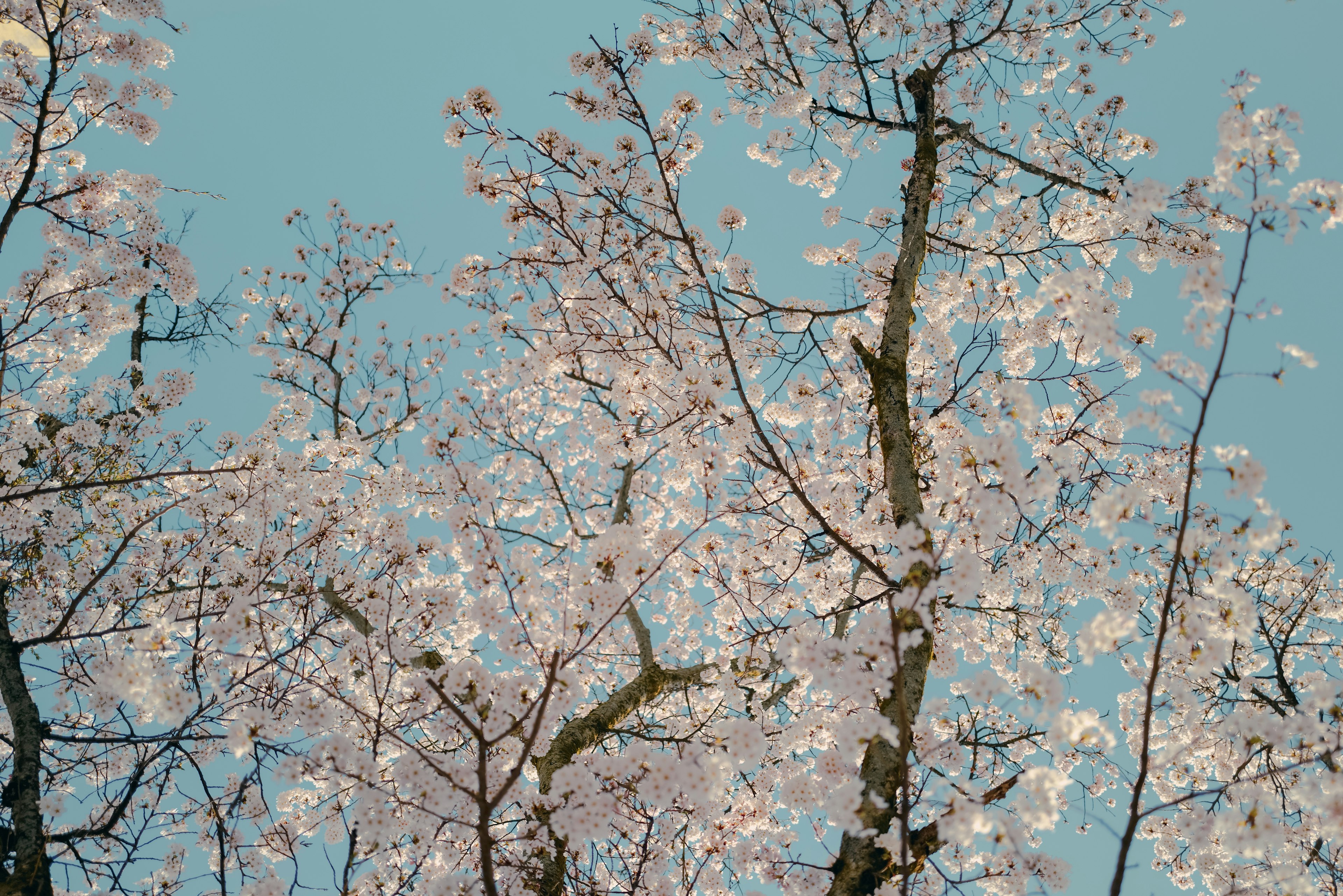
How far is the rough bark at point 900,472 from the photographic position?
2.70 m

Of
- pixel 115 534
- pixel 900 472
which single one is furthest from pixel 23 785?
pixel 900 472

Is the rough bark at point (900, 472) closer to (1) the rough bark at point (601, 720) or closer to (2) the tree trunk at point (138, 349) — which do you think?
(1) the rough bark at point (601, 720)

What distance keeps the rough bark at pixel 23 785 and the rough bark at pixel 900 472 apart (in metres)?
3.77

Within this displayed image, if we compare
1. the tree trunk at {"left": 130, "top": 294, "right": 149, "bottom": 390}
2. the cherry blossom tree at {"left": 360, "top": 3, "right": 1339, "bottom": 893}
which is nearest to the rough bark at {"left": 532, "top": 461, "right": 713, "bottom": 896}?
the cherry blossom tree at {"left": 360, "top": 3, "right": 1339, "bottom": 893}

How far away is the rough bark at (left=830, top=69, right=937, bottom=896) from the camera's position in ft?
8.87

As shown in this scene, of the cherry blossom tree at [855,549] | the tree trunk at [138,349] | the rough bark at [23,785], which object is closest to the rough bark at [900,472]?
the cherry blossom tree at [855,549]

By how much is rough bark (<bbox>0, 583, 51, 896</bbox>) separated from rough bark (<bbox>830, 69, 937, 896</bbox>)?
3.77m

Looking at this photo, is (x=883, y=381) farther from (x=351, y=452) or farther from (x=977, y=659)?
(x=351, y=452)

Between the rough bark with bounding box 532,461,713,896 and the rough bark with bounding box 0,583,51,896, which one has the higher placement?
the rough bark with bounding box 532,461,713,896

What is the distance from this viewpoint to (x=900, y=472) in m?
3.75

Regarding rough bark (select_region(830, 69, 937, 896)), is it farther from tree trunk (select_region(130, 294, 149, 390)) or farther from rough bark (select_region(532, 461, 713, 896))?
tree trunk (select_region(130, 294, 149, 390))

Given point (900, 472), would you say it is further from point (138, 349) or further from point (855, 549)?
point (138, 349)

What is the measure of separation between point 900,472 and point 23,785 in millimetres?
5097

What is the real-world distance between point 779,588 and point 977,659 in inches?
140
